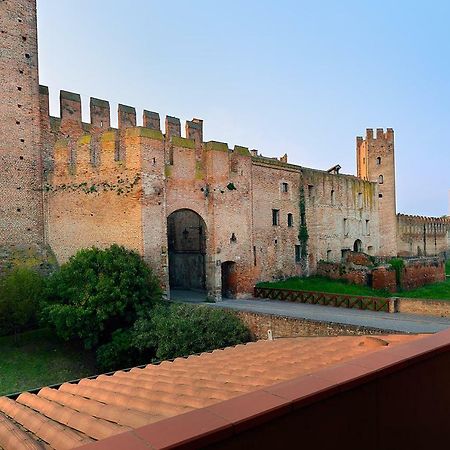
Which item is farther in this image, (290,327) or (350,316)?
(350,316)

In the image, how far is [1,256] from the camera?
18484 millimetres

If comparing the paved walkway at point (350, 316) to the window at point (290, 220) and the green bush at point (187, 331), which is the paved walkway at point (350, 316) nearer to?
the green bush at point (187, 331)

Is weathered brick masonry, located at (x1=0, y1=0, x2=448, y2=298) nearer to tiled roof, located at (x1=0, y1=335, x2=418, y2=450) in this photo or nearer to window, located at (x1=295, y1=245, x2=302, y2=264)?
window, located at (x1=295, y1=245, x2=302, y2=264)

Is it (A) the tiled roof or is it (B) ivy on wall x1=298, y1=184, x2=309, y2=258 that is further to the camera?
(B) ivy on wall x1=298, y1=184, x2=309, y2=258

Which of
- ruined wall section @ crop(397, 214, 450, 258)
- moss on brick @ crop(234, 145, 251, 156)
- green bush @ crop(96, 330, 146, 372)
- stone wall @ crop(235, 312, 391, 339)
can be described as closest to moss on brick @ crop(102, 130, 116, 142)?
moss on brick @ crop(234, 145, 251, 156)

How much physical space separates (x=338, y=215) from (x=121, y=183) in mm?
17157

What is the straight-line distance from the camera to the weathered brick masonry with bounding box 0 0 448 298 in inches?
711

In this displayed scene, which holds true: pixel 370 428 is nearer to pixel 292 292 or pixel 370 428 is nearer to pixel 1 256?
pixel 292 292

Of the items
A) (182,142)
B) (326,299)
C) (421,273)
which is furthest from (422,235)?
(182,142)

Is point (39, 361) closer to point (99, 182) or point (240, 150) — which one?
point (99, 182)

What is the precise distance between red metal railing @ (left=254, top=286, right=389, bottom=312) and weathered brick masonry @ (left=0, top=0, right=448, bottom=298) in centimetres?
131

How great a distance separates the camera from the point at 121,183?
18.1 meters

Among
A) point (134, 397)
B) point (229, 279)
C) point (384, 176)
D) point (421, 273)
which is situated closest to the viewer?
point (134, 397)

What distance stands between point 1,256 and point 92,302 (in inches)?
263
